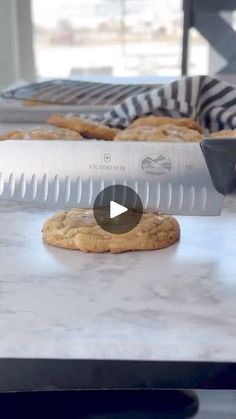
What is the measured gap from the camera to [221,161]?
65 centimetres

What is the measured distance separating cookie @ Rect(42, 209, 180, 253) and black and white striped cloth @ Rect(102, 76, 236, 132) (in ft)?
1.42

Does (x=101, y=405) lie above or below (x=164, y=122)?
below

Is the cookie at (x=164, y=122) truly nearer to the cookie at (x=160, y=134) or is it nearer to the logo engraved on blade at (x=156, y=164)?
the cookie at (x=160, y=134)

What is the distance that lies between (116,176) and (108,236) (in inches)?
2.3

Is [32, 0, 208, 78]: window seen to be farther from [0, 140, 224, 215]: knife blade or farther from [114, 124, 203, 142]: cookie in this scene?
[0, 140, 224, 215]: knife blade

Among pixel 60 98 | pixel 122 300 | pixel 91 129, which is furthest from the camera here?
pixel 60 98

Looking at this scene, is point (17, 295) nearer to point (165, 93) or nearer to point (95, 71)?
point (165, 93)

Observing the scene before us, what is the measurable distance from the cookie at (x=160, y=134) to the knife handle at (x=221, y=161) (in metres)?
0.26

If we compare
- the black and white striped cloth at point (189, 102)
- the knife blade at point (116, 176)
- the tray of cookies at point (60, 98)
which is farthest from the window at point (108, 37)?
the knife blade at point (116, 176)

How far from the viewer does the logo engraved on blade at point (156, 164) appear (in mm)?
664

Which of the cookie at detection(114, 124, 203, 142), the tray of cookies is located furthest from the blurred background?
the cookie at detection(114, 124, 203, 142)

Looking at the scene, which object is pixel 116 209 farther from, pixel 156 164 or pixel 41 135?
pixel 41 135

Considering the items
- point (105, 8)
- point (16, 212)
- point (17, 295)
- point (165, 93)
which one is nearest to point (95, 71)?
point (105, 8)

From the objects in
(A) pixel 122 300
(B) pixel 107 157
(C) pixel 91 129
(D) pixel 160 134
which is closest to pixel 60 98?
(C) pixel 91 129
